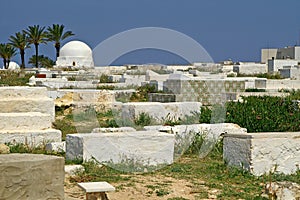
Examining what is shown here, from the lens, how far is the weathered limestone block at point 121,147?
7.87m

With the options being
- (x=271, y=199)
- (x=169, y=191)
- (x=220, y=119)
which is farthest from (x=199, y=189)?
(x=220, y=119)

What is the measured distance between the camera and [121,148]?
797 centimetres

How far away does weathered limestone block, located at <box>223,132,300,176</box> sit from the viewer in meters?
7.48

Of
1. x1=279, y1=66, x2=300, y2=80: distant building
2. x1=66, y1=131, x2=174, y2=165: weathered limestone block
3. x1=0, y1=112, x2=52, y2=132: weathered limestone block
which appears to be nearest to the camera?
x1=66, y1=131, x2=174, y2=165: weathered limestone block

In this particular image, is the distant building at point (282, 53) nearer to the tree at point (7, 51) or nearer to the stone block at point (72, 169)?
the tree at point (7, 51)

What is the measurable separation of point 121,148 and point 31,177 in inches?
117

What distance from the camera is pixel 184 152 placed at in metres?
9.02

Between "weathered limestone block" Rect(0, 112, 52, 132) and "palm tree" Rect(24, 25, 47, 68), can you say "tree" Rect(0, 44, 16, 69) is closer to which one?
"palm tree" Rect(24, 25, 47, 68)

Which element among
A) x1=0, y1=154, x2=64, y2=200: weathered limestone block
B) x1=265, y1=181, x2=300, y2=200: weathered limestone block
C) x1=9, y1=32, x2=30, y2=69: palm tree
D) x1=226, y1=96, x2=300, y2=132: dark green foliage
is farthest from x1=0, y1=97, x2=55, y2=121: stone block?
x1=9, y1=32, x2=30, y2=69: palm tree

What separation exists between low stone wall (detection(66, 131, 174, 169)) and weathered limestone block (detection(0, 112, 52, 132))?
7.39ft

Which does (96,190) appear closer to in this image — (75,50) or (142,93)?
(142,93)

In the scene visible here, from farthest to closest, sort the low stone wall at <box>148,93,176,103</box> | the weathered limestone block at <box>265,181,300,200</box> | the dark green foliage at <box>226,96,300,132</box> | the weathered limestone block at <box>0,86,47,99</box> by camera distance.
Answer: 1. the low stone wall at <box>148,93,176,103</box>
2. the weathered limestone block at <box>0,86,47,99</box>
3. the dark green foliage at <box>226,96,300,132</box>
4. the weathered limestone block at <box>265,181,300,200</box>

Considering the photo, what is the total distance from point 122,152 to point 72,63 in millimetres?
40724

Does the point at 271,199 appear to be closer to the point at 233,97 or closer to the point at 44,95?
the point at 44,95
